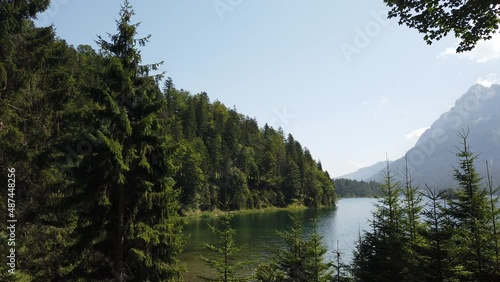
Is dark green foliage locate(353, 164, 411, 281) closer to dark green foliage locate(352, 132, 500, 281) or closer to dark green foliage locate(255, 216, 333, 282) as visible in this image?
dark green foliage locate(352, 132, 500, 281)

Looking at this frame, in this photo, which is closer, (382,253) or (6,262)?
(6,262)

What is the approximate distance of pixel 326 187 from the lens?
129m

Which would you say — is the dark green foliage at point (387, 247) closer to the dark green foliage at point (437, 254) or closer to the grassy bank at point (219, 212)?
the dark green foliage at point (437, 254)

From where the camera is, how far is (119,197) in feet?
39.6

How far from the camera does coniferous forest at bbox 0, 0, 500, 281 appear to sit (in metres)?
11.7

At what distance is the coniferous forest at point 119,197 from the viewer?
38.3 ft

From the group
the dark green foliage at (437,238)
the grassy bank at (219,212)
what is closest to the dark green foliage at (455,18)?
the dark green foliage at (437,238)

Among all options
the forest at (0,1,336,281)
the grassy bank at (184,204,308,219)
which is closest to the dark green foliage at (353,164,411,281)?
the forest at (0,1,336,281)

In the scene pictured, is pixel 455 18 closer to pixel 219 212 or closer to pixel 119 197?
pixel 119 197

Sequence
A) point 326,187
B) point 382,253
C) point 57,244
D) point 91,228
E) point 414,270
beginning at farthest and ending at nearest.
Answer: point 326,187
point 382,253
point 57,244
point 414,270
point 91,228

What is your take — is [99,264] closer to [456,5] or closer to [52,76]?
[52,76]

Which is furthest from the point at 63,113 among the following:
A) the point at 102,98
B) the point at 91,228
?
the point at 91,228

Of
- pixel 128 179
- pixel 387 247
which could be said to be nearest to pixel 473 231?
pixel 387 247

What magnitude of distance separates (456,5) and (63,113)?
57.4 ft
